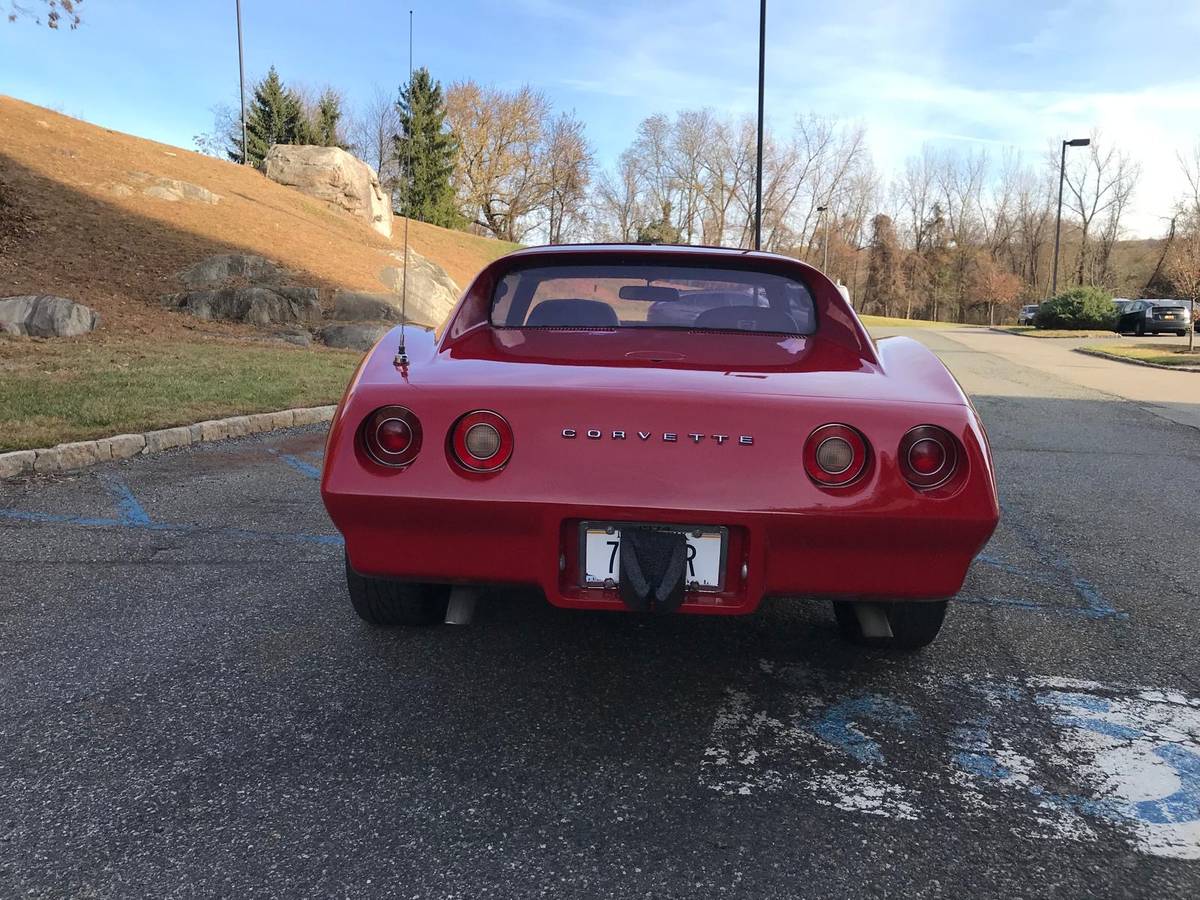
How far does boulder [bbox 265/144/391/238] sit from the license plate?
3177 centimetres

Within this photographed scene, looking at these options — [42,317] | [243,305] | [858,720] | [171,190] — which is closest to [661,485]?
[858,720]

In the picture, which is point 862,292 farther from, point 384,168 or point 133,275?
point 133,275

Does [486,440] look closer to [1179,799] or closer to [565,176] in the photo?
[1179,799]

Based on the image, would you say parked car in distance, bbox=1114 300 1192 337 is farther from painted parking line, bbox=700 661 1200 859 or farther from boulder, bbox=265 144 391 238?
painted parking line, bbox=700 661 1200 859

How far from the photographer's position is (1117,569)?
14.2 ft

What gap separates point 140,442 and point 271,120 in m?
49.9

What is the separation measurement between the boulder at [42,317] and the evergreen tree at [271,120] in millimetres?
40693

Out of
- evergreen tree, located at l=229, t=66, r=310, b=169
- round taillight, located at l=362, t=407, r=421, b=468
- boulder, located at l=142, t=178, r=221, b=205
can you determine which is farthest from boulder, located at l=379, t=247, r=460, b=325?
evergreen tree, located at l=229, t=66, r=310, b=169

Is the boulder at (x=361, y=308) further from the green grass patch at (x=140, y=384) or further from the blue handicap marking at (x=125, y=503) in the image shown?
the blue handicap marking at (x=125, y=503)

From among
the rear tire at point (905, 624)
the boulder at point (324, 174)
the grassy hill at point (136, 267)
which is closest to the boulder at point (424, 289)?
the grassy hill at point (136, 267)

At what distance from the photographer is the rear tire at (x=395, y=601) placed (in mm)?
3072

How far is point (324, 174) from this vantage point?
3166 centimetres

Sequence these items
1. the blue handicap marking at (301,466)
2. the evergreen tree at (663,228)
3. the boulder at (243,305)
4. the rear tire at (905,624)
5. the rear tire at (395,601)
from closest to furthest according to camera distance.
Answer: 1. the rear tire at (905,624)
2. the rear tire at (395,601)
3. the blue handicap marking at (301,466)
4. the boulder at (243,305)
5. the evergreen tree at (663,228)

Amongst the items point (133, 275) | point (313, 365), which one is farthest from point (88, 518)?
point (133, 275)
